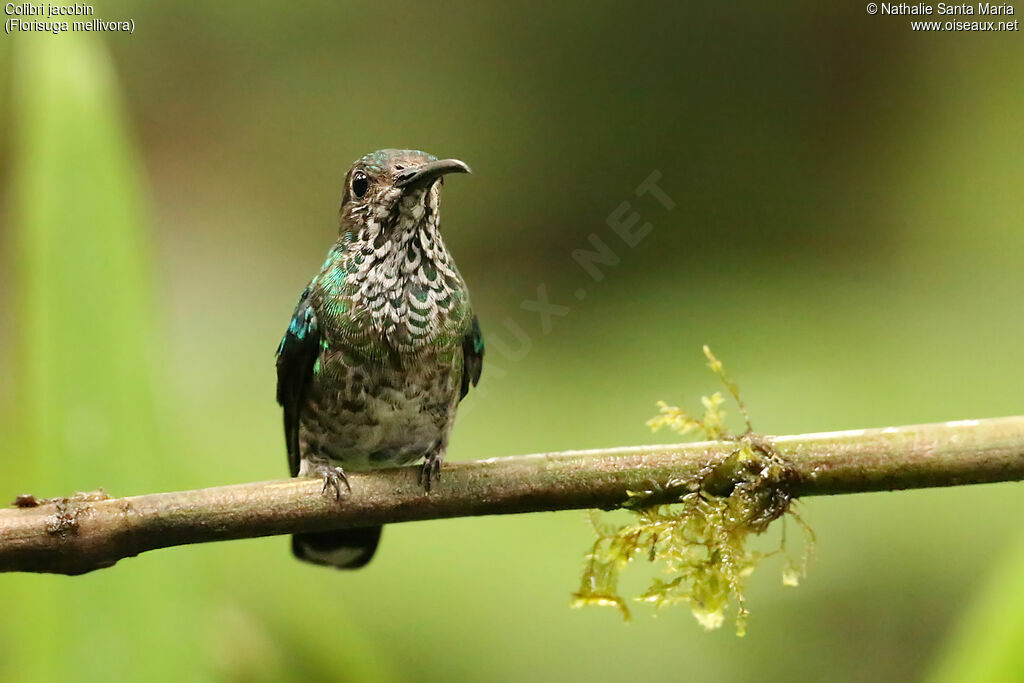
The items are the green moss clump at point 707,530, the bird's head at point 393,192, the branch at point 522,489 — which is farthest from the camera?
the bird's head at point 393,192

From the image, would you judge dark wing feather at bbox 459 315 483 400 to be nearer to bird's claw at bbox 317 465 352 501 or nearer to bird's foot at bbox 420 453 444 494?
bird's foot at bbox 420 453 444 494

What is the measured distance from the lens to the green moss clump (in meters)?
1.81

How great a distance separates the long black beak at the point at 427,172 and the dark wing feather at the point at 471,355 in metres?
0.45

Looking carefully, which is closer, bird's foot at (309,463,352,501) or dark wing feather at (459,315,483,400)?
bird's foot at (309,463,352,501)

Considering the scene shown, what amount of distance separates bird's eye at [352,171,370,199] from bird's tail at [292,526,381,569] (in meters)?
0.96

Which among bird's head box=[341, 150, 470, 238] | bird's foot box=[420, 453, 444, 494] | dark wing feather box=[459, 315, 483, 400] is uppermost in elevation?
bird's head box=[341, 150, 470, 238]

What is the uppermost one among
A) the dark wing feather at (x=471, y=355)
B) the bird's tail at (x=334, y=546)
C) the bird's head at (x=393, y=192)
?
the bird's head at (x=393, y=192)

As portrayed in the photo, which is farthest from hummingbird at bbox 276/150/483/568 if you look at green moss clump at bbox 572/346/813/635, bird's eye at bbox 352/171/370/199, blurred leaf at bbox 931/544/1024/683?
blurred leaf at bbox 931/544/1024/683

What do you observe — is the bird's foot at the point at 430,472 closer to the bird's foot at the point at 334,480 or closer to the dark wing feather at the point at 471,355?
the bird's foot at the point at 334,480

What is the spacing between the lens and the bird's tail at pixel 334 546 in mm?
2977

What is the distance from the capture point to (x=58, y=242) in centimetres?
236

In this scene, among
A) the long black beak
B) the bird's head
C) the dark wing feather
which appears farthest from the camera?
the dark wing feather

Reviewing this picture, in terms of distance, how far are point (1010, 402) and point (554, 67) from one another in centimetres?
307

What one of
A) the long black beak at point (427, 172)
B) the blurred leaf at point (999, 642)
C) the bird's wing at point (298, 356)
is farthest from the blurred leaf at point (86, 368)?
the blurred leaf at point (999, 642)
